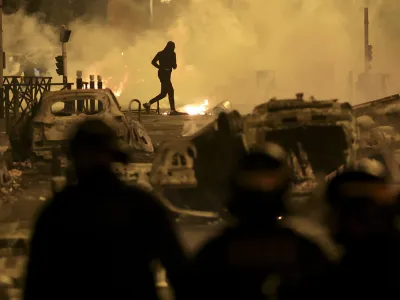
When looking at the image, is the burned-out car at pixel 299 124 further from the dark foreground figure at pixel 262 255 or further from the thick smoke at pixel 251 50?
the thick smoke at pixel 251 50

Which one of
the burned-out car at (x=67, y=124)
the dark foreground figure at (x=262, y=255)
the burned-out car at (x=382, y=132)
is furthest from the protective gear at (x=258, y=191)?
the burned-out car at (x=67, y=124)

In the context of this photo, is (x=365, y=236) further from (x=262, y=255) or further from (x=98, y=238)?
(x=98, y=238)

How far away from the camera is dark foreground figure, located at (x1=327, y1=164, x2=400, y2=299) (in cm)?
331

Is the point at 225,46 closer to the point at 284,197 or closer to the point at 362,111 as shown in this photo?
the point at 362,111

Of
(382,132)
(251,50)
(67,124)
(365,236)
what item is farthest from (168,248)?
(251,50)

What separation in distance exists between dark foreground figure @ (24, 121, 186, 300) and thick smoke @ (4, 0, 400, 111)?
3507 cm

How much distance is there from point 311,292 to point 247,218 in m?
0.35

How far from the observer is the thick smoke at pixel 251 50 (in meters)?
40.0

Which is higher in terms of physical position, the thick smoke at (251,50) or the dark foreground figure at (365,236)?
the thick smoke at (251,50)

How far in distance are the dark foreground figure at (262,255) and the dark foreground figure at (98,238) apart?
0.84 feet

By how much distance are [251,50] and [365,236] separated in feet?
125

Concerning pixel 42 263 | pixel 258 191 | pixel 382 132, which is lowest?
pixel 42 263

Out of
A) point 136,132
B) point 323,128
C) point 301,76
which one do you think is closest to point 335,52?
point 301,76

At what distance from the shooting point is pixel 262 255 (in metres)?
3.25
